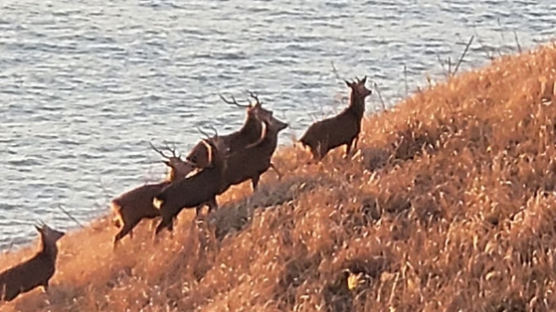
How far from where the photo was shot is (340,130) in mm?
10969

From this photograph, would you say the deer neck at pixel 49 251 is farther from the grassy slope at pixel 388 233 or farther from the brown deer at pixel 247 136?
the brown deer at pixel 247 136

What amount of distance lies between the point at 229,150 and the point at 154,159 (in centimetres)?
736

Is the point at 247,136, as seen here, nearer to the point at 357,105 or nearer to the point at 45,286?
the point at 357,105

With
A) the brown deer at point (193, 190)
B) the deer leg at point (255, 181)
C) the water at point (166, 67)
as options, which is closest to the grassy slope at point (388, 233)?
the deer leg at point (255, 181)

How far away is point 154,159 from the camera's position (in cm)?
1811

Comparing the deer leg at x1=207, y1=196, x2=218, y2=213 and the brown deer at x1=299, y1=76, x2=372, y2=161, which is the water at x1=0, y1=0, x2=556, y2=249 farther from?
the deer leg at x1=207, y1=196, x2=218, y2=213

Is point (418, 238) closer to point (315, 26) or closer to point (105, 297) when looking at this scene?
point (105, 297)

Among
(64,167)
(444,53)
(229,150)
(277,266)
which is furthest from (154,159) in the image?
(277,266)

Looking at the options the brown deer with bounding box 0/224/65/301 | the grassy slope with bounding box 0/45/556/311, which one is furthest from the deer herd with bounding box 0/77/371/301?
the grassy slope with bounding box 0/45/556/311

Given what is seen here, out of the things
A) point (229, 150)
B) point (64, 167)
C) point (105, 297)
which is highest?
point (229, 150)

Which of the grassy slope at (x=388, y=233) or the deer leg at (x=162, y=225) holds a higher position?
the grassy slope at (x=388, y=233)

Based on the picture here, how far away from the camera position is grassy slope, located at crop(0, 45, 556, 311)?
838 cm

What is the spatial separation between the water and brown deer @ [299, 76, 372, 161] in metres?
3.96

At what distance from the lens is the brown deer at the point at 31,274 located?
1046 centimetres
